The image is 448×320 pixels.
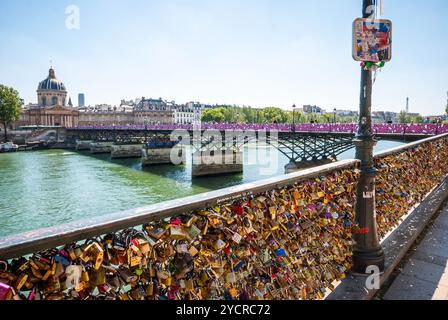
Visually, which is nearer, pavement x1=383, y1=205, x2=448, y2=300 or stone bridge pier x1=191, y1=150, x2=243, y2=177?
pavement x1=383, y1=205, x2=448, y2=300

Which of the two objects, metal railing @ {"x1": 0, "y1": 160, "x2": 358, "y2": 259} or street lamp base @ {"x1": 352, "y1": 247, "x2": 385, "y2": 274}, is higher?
metal railing @ {"x1": 0, "y1": 160, "x2": 358, "y2": 259}

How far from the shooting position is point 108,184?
3097 centimetres

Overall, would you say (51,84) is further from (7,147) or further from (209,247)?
(209,247)

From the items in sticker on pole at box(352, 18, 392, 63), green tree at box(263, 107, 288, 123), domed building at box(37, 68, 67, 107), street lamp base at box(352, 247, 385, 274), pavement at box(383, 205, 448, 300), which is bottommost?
pavement at box(383, 205, 448, 300)

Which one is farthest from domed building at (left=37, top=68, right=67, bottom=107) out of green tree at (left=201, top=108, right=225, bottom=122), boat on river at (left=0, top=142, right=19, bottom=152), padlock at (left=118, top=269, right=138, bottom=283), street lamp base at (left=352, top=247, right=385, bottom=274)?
padlock at (left=118, top=269, right=138, bottom=283)

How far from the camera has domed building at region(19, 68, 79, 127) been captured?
406 feet

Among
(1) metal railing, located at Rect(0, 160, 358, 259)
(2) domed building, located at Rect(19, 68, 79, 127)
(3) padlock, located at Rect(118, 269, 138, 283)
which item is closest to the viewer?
(1) metal railing, located at Rect(0, 160, 358, 259)

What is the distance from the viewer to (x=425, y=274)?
12.2ft

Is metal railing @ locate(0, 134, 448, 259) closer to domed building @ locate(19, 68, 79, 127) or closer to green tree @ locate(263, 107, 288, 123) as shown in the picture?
green tree @ locate(263, 107, 288, 123)

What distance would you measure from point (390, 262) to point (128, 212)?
3112 millimetres

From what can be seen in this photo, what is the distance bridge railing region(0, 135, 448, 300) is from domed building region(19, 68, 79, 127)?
13153 cm
